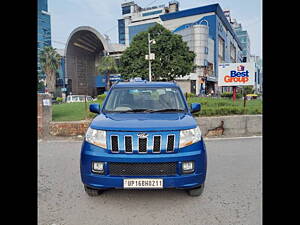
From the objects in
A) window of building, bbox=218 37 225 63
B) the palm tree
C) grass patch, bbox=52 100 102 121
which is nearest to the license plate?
→ grass patch, bbox=52 100 102 121

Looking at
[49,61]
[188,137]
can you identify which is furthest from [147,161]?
[49,61]

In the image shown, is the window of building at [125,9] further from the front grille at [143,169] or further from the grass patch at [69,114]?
the front grille at [143,169]

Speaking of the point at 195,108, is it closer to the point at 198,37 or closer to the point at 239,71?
the point at 239,71

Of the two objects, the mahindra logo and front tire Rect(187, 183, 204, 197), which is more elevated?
the mahindra logo

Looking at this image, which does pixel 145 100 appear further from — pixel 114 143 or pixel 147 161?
pixel 147 161

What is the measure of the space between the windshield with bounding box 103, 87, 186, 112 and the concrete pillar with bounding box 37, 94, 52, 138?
15.5ft

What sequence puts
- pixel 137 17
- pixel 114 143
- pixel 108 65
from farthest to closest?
pixel 137 17, pixel 108 65, pixel 114 143

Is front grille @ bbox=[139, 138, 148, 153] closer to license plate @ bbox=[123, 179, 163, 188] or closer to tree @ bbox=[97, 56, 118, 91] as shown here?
license plate @ bbox=[123, 179, 163, 188]

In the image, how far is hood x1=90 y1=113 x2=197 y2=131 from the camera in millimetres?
3408

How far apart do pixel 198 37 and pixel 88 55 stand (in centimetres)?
3542

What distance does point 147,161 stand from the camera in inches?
127

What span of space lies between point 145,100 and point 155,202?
5.97 ft
